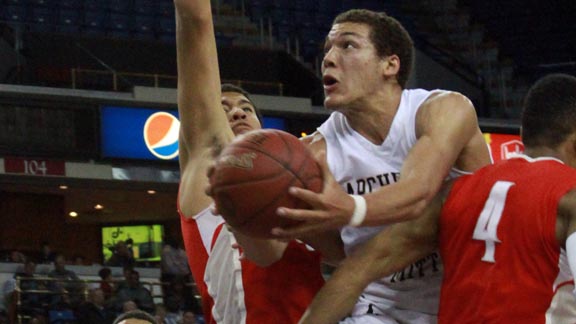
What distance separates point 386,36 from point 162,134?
12003 millimetres

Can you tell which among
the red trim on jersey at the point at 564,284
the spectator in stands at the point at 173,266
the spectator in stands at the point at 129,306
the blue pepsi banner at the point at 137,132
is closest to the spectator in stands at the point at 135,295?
the spectator in stands at the point at 129,306

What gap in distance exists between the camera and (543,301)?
3039mm

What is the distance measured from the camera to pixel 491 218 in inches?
122

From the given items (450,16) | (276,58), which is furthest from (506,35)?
(276,58)

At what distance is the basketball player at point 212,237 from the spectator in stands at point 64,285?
8.91m

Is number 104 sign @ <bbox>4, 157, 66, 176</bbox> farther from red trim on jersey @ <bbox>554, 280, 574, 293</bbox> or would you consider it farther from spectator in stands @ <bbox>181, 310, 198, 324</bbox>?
red trim on jersey @ <bbox>554, 280, 574, 293</bbox>

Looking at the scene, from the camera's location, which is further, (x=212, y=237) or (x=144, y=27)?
(x=144, y=27)

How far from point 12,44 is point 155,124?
2.15 metres

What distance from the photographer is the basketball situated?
2.84 metres

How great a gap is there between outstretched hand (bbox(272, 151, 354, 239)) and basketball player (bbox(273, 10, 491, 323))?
390 millimetres

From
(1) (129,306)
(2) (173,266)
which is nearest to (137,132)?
(2) (173,266)

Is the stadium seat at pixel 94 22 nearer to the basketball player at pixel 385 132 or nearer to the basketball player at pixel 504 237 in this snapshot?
the basketball player at pixel 385 132

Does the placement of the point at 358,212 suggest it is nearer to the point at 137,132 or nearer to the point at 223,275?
the point at 223,275

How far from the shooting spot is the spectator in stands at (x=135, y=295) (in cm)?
1270
